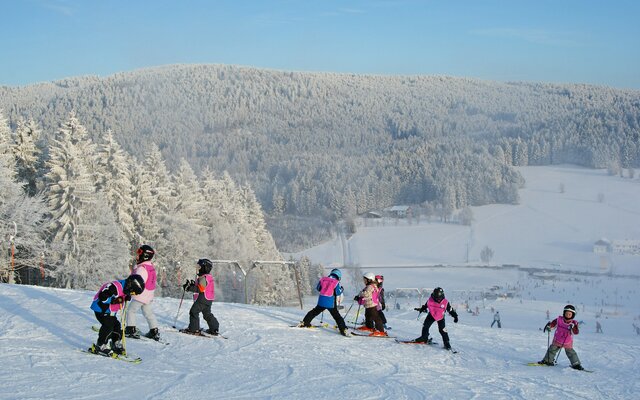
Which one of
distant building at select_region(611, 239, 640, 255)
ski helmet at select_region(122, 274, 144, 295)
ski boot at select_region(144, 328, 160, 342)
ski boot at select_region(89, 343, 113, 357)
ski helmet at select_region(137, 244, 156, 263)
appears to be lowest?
distant building at select_region(611, 239, 640, 255)

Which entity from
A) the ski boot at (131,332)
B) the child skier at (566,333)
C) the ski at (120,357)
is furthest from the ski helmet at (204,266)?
the child skier at (566,333)

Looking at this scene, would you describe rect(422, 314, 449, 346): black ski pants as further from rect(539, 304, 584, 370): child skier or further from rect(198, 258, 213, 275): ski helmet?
rect(198, 258, 213, 275): ski helmet

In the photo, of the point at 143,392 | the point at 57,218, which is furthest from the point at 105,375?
the point at 57,218

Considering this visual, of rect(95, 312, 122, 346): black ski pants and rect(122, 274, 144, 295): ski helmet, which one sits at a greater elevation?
rect(122, 274, 144, 295): ski helmet

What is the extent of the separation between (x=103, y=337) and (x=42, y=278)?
23333 mm

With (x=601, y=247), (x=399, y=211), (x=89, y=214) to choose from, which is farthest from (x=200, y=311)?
(x=399, y=211)

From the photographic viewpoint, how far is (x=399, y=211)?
16162 cm

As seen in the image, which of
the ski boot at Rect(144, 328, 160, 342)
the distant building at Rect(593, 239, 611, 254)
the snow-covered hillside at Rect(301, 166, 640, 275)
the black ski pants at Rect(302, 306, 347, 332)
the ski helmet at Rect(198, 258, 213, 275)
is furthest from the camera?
the distant building at Rect(593, 239, 611, 254)

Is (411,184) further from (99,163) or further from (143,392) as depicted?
(143,392)

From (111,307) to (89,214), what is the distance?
2383cm

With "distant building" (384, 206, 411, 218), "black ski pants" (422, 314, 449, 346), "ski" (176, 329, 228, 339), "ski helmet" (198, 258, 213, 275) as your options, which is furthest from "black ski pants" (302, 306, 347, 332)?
"distant building" (384, 206, 411, 218)

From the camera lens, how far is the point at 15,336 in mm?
11281

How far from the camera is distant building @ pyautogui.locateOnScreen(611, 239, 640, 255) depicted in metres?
130

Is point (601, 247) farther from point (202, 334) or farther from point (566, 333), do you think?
point (202, 334)
